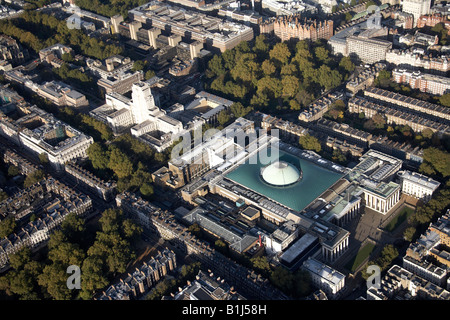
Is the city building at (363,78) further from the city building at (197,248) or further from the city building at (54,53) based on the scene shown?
the city building at (54,53)

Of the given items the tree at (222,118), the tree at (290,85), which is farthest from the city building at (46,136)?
the tree at (290,85)

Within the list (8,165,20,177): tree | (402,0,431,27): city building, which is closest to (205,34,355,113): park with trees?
(402,0,431,27): city building

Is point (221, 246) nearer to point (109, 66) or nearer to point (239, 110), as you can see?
point (239, 110)

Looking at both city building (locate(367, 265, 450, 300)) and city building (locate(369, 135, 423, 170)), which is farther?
city building (locate(369, 135, 423, 170))

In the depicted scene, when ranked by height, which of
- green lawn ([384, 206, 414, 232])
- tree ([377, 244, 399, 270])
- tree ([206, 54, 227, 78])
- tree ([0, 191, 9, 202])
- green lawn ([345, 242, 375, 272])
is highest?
tree ([206, 54, 227, 78])

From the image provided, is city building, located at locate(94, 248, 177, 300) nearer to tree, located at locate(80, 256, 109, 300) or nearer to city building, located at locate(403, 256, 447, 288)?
tree, located at locate(80, 256, 109, 300)

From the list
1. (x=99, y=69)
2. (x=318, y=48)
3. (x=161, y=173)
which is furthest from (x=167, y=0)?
(x=161, y=173)
